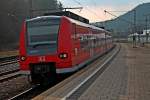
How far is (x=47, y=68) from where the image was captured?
1548 centimetres

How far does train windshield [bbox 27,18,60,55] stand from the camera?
15.6 metres

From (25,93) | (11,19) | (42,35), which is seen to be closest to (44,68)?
(42,35)

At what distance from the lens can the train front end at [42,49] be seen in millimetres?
15484

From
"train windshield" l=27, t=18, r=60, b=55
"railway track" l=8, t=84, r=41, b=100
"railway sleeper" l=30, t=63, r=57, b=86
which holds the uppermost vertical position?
"train windshield" l=27, t=18, r=60, b=55

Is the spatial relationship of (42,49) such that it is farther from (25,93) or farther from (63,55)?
(25,93)

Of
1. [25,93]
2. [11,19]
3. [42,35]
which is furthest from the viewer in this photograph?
[11,19]

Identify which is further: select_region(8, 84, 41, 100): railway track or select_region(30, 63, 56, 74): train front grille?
select_region(30, 63, 56, 74): train front grille

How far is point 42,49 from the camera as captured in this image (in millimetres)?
15648

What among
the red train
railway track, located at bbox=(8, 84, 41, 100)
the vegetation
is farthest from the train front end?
the vegetation

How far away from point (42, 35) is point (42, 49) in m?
0.63

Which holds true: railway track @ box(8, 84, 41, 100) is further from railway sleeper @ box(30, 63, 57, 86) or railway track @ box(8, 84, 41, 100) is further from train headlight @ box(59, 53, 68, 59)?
train headlight @ box(59, 53, 68, 59)

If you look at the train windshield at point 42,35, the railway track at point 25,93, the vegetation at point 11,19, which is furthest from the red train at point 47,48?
the vegetation at point 11,19

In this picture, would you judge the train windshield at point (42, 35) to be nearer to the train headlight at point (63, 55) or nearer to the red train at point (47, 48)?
Answer: the red train at point (47, 48)

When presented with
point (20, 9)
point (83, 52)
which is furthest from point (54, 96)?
point (20, 9)
